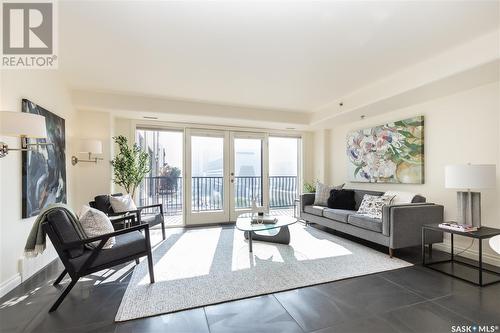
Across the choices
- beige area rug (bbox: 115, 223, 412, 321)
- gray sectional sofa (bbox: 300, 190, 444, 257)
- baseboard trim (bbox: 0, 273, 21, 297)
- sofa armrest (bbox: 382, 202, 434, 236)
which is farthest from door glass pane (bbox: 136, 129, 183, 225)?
sofa armrest (bbox: 382, 202, 434, 236)

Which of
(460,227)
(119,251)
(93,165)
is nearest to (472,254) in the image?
(460,227)

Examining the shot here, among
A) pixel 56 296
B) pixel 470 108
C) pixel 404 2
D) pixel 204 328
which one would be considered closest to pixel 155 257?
pixel 56 296

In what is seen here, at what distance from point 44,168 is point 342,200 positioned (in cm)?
438

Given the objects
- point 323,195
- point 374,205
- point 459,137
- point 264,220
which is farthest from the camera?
→ point 323,195

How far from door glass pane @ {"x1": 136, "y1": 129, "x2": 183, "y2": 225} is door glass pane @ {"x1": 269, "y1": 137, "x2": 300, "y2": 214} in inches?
85.4

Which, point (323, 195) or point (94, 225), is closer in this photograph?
point (94, 225)

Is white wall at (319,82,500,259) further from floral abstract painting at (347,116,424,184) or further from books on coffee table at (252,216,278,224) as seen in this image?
books on coffee table at (252,216,278,224)

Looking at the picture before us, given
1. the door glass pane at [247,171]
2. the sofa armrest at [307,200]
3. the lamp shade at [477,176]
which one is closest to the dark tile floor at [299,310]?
the lamp shade at [477,176]

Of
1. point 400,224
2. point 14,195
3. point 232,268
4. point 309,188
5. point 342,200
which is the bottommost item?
point 232,268

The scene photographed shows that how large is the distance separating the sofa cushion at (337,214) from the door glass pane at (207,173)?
2.24 meters

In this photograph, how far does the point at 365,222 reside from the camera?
3.40 metres

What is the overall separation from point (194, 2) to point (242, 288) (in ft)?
8.15

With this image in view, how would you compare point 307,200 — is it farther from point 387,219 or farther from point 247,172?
point 387,219

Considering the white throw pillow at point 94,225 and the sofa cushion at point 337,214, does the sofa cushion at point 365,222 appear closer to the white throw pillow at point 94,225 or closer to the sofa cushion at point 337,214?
the sofa cushion at point 337,214
